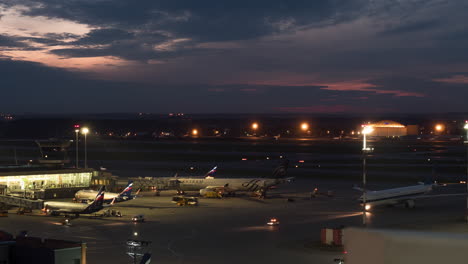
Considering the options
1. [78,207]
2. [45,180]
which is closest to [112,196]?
[78,207]

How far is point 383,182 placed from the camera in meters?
66.2

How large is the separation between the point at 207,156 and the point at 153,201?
2192 inches

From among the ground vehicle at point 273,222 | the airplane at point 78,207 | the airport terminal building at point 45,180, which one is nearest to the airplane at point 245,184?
the airport terminal building at point 45,180

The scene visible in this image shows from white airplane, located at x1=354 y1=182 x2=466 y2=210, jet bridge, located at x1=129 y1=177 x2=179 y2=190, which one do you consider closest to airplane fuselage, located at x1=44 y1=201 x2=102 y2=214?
jet bridge, located at x1=129 y1=177 x2=179 y2=190

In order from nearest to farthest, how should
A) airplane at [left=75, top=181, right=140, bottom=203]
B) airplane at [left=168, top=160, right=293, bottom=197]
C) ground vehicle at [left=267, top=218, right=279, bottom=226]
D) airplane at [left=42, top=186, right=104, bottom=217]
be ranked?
ground vehicle at [left=267, top=218, right=279, bottom=226]
airplane at [left=42, top=186, right=104, bottom=217]
airplane at [left=75, top=181, right=140, bottom=203]
airplane at [left=168, top=160, right=293, bottom=197]

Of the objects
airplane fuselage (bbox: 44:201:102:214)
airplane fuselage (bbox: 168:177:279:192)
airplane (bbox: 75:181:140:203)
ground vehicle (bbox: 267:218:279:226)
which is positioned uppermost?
airplane fuselage (bbox: 168:177:279:192)

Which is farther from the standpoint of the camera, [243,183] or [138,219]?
[243,183]

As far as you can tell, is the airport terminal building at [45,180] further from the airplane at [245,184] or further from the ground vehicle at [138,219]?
the ground vehicle at [138,219]

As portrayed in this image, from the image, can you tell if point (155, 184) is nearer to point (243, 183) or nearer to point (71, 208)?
point (243, 183)

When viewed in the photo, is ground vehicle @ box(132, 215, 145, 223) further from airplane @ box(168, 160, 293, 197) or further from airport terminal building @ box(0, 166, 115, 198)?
airplane @ box(168, 160, 293, 197)

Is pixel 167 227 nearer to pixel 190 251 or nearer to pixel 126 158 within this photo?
pixel 190 251

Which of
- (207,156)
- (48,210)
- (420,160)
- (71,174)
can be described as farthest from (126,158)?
(48,210)

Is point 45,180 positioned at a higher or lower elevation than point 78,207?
higher

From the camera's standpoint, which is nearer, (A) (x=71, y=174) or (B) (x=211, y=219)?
(B) (x=211, y=219)
